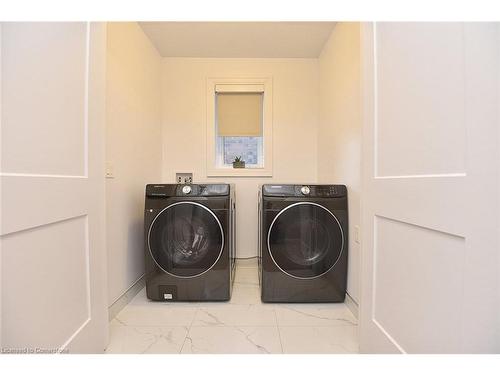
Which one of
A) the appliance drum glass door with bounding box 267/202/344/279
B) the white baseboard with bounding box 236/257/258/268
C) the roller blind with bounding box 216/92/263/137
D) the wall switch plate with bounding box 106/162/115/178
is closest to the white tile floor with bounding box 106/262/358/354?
the appliance drum glass door with bounding box 267/202/344/279

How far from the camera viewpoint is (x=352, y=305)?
5.13ft

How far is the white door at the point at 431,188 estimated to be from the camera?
0.56 metres

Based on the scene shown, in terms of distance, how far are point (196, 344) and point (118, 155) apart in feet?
3.96

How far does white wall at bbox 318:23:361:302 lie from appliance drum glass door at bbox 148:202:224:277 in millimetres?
888

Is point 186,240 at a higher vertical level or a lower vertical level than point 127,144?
lower

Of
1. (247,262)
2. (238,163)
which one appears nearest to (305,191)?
(238,163)

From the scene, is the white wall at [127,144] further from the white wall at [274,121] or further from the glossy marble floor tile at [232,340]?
the glossy marble floor tile at [232,340]

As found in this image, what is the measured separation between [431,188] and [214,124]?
205 centimetres

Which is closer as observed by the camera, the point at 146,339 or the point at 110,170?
the point at 146,339

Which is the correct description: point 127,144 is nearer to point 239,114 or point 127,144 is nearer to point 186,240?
point 186,240

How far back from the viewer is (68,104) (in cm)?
90

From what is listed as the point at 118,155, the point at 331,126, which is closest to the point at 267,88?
the point at 331,126

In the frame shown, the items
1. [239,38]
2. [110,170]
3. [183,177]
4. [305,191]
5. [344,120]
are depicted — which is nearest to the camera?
[110,170]

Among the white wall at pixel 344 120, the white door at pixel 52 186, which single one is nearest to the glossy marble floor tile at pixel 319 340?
the white wall at pixel 344 120
